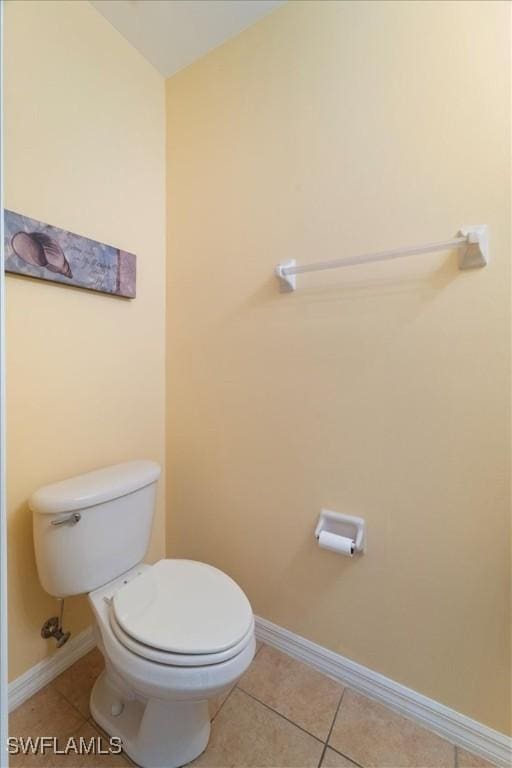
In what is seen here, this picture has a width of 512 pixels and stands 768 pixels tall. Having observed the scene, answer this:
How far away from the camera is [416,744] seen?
103 cm

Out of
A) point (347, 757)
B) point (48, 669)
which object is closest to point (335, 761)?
point (347, 757)

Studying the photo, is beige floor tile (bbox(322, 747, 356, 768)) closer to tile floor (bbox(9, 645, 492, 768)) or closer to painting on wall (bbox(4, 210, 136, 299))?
tile floor (bbox(9, 645, 492, 768))

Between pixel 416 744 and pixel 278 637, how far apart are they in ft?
1.69

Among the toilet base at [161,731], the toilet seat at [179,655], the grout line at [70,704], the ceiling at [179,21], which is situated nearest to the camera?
the toilet seat at [179,655]

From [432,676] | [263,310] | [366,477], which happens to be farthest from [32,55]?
[432,676]

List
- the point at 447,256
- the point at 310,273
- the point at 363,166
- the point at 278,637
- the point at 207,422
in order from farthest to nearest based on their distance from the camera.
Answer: the point at 207,422 < the point at 278,637 < the point at 310,273 < the point at 363,166 < the point at 447,256

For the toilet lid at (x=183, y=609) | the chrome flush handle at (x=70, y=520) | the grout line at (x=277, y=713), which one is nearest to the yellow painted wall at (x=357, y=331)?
the grout line at (x=277, y=713)

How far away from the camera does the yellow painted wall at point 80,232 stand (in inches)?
42.4

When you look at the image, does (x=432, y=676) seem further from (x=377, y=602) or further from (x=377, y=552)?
(x=377, y=552)

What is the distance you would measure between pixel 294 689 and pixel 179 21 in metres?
2.45

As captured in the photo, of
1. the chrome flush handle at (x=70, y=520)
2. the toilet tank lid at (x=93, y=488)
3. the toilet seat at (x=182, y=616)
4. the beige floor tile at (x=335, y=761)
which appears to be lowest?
the beige floor tile at (x=335, y=761)

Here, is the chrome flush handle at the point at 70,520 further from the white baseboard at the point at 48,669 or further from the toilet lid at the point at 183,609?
the white baseboard at the point at 48,669

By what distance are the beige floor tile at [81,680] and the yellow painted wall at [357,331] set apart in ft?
1.76

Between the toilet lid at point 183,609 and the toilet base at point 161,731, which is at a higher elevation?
the toilet lid at point 183,609
